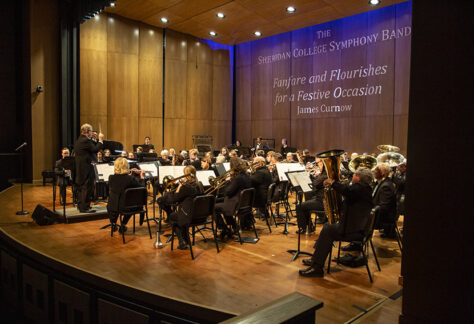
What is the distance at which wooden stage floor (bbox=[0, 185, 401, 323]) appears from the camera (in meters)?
3.51

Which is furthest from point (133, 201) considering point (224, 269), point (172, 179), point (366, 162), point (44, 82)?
point (44, 82)

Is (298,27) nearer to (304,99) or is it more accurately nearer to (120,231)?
(304,99)

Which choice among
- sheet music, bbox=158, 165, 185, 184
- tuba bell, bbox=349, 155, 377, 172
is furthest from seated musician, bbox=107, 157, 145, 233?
tuba bell, bbox=349, 155, 377, 172

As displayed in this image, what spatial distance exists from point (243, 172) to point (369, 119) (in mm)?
7955

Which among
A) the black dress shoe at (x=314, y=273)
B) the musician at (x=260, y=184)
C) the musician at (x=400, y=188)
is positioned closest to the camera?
the black dress shoe at (x=314, y=273)

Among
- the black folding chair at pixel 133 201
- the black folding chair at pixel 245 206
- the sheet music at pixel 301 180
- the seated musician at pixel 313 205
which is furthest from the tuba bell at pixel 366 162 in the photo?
the black folding chair at pixel 133 201

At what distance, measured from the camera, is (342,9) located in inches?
447

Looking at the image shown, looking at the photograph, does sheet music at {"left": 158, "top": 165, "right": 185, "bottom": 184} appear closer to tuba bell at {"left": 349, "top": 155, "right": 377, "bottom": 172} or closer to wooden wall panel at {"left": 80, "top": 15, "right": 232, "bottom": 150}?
tuba bell at {"left": 349, "top": 155, "right": 377, "bottom": 172}

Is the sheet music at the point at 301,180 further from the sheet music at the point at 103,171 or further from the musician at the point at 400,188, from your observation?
the sheet music at the point at 103,171

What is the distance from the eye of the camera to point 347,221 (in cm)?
406

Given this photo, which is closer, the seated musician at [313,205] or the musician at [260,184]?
the seated musician at [313,205]

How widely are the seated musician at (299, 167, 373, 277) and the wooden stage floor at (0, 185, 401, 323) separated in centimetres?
20

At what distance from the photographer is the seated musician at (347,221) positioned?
4.05 m

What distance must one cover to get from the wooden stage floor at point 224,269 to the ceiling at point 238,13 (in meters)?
7.87
